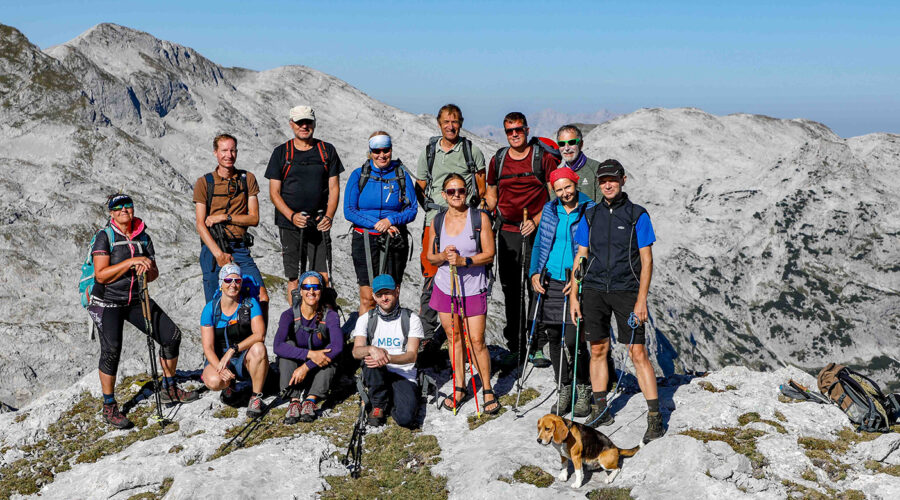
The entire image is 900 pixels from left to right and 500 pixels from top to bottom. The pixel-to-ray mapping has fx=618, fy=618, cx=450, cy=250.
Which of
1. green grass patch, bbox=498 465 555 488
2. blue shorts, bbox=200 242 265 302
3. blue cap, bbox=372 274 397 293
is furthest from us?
blue shorts, bbox=200 242 265 302

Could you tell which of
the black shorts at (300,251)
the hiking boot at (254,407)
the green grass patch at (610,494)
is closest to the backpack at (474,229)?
the black shorts at (300,251)

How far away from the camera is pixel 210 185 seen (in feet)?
40.4

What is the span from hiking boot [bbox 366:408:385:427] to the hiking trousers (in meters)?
0.09

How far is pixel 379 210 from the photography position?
12219 millimetres

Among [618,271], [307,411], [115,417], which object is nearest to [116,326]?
[115,417]

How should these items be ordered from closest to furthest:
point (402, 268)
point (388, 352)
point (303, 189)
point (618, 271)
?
point (618, 271)
point (388, 352)
point (303, 189)
point (402, 268)

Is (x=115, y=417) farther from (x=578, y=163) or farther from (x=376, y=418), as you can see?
(x=578, y=163)

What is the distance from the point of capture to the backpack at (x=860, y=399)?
10180 mm

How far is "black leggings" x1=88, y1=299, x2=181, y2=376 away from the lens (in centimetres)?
1159

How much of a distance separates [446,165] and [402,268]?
2339mm

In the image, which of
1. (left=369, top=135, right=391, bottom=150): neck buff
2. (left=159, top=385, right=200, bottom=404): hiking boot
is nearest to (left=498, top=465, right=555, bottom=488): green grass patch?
(left=369, top=135, right=391, bottom=150): neck buff

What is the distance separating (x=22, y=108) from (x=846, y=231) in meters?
173

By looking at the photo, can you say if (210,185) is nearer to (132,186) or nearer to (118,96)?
(132,186)

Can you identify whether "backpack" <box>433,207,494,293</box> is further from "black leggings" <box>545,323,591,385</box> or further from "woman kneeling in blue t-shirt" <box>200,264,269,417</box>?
"woman kneeling in blue t-shirt" <box>200,264,269,417</box>
